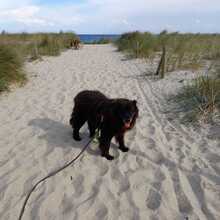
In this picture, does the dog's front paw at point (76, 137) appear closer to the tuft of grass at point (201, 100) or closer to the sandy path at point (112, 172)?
the sandy path at point (112, 172)

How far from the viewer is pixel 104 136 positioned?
381cm

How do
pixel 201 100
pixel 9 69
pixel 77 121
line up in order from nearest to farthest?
pixel 77 121 < pixel 201 100 < pixel 9 69

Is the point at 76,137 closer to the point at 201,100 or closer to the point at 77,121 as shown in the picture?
the point at 77,121

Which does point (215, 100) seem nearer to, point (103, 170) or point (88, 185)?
point (103, 170)

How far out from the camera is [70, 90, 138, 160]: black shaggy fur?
349 cm

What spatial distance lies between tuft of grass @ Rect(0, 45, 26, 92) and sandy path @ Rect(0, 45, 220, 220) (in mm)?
2168

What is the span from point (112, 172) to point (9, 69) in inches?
251

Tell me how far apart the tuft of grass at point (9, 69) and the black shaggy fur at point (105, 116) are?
4450 millimetres

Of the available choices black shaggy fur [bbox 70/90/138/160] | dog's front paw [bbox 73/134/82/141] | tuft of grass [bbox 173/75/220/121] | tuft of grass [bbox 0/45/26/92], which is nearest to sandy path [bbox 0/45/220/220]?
dog's front paw [bbox 73/134/82/141]

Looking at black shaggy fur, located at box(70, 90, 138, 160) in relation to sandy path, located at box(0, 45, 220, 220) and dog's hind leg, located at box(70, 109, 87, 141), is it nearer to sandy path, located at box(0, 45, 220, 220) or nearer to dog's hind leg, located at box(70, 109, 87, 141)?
dog's hind leg, located at box(70, 109, 87, 141)

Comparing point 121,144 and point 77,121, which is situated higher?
point 77,121

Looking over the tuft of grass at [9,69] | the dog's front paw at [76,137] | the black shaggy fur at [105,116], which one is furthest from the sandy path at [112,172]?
the tuft of grass at [9,69]

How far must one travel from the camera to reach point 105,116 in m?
3.71

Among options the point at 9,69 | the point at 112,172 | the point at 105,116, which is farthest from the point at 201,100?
the point at 9,69
